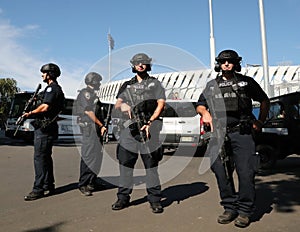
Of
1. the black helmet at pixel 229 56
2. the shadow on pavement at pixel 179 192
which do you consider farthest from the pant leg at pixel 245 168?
the shadow on pavement at pixel 179 192

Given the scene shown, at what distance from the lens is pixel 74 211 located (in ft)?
12.6

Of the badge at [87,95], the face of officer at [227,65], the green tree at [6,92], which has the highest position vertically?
A: the green tree at [6,92]

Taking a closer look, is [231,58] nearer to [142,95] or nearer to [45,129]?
[142,95]

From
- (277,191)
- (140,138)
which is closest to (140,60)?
(140,138)

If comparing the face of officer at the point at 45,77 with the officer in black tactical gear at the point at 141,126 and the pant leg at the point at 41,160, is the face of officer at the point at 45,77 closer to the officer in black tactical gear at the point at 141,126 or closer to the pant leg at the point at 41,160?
the pant leg at the point at 41,160

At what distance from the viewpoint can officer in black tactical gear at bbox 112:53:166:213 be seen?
12.7ft

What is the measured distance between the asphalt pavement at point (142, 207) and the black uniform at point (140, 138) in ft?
1.08

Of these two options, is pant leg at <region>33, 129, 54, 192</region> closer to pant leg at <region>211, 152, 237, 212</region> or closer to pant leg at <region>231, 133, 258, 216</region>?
pant leg at <region>211, 152, 237, 212</region>

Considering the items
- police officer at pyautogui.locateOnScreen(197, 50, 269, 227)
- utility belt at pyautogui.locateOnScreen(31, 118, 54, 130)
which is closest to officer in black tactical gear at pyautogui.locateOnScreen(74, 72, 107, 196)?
utility belt at pyautogui.locateOnScreen(31, 118, 54, 130)

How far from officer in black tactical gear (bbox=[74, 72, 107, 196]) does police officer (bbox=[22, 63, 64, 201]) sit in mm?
380

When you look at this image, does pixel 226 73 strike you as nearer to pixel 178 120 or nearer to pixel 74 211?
pixel 74 211

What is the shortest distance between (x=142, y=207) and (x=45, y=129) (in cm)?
186

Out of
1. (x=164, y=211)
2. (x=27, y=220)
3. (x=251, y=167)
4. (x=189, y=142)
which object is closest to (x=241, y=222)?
(x=251, y=167)

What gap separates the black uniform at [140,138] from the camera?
3877mm
